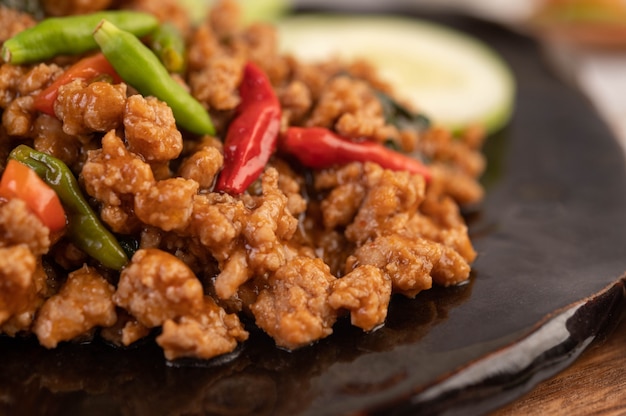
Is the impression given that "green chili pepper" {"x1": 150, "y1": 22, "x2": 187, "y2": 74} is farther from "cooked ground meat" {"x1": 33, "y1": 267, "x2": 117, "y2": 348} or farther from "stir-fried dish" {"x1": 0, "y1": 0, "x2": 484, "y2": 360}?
"cooked ground meat" {"x1": 33, "y1": 267, "x2": 117, "y2": 348}

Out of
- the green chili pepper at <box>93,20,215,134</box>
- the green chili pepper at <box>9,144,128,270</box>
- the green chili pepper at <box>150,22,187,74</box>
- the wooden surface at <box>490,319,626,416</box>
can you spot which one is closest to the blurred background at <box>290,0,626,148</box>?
the green chili pepper at <box>150,22,187,74</box>

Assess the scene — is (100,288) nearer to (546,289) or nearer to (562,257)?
(546,289)

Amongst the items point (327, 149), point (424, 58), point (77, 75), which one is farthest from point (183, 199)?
point (424, 58)

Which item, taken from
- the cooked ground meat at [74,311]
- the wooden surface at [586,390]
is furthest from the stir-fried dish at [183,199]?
the wooden surface at [586,390]

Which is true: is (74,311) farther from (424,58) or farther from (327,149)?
(424,58)

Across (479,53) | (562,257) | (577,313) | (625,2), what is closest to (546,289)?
(577,313)

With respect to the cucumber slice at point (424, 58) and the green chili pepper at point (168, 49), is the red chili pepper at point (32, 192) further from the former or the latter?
the cucumber slice at point (424, 58)

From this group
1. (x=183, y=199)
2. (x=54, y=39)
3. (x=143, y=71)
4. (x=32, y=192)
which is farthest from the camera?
(x=54, y=39)
